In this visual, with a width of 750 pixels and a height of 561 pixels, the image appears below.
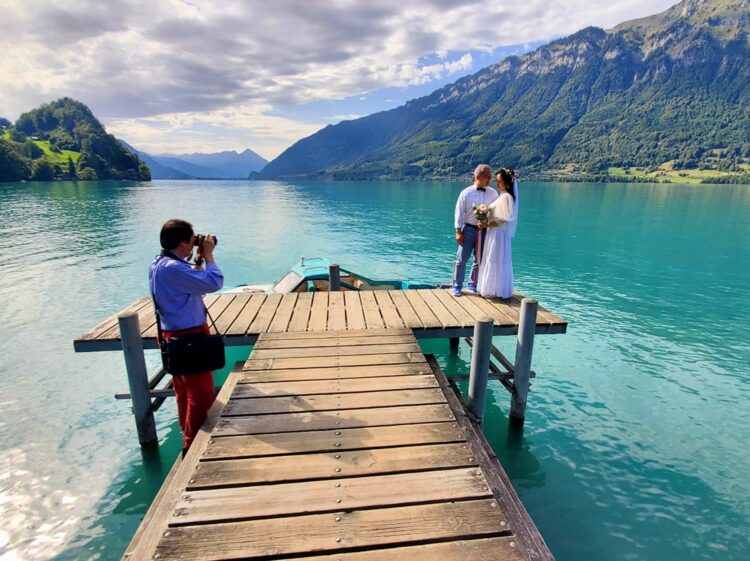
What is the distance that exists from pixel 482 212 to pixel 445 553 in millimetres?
7982

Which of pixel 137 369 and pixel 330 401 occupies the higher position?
pixel 330 401

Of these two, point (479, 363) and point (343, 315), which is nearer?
point (479, 363)

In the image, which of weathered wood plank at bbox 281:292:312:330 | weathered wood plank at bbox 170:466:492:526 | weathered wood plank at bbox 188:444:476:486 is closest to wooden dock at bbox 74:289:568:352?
weathered wood plank at bbox 281:292:312:330

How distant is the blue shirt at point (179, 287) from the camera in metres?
5.31

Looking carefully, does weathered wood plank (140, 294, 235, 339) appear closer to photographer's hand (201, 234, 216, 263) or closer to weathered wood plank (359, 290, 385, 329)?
photographer's hand (201, 234, 216, 263)

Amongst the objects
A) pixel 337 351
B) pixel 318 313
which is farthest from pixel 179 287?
pixel 318 313

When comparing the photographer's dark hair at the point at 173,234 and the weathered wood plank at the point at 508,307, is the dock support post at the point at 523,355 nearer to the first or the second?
the weathered wood plank at the point at 508,307

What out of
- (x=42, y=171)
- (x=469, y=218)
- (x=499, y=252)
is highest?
(x=469, y=218)

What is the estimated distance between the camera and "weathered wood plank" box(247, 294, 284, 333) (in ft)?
28.0

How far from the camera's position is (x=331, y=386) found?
6.28 m

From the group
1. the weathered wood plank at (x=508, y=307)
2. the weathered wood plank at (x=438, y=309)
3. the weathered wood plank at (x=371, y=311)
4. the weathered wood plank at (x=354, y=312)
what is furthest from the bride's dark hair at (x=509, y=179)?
the weathered wood plank at (x=354, y=312)

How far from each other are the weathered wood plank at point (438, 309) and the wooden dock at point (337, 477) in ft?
5.85

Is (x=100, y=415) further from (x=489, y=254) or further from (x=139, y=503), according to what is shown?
(x=489, y=254)

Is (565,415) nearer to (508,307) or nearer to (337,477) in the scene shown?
(508,307)
